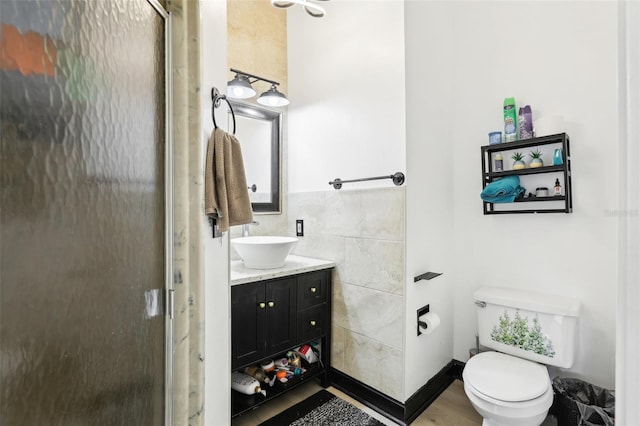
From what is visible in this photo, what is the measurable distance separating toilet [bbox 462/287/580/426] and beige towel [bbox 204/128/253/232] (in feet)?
4.64

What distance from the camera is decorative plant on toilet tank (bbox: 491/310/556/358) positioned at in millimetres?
1656

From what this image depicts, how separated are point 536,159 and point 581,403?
130 centimetres

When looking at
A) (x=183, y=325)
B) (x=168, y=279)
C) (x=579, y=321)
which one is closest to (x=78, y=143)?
(x=168, y=279)

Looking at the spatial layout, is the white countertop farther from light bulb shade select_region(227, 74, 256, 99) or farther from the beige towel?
light bulb shade select_region(227, 74, 256, 99)

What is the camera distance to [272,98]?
2205 millimetres

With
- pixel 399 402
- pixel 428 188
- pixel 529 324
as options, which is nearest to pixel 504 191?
pixel 428 188

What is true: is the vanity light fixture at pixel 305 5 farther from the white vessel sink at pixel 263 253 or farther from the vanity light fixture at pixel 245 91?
the white vessel sink at pixel 263 253

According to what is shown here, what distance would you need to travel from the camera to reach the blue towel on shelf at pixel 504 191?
5.99 feet

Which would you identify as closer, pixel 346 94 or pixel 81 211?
pixel 81 211

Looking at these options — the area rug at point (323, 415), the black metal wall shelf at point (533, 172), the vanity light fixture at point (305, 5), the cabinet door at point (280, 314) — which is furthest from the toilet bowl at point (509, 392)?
the vanity light fixture at point (305, 5)

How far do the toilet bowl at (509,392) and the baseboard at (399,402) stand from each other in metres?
0.39

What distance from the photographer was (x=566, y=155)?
1.67 m

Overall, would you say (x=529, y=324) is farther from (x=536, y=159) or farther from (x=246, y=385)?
(x=246, y=385)

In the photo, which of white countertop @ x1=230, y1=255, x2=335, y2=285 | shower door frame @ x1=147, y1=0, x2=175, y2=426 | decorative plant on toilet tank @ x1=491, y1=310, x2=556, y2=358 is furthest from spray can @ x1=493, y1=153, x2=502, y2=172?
shower door frame @ x1=147, y1=0, x2=175, y2=426
